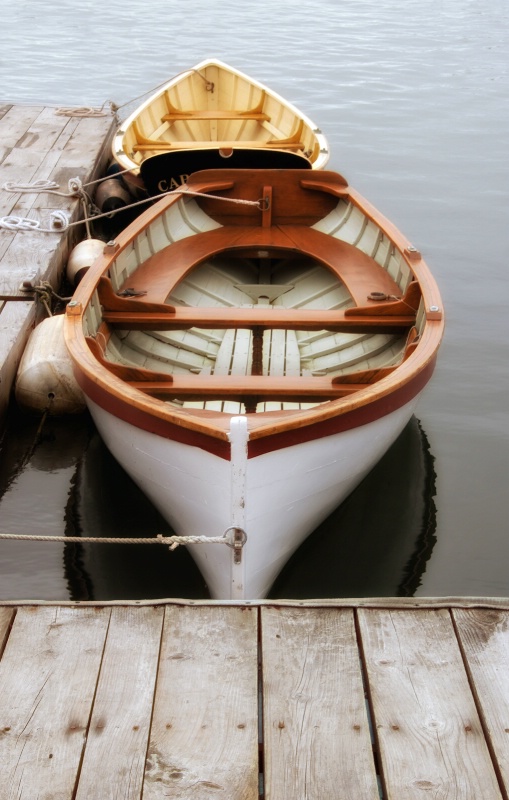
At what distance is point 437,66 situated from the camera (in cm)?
1611

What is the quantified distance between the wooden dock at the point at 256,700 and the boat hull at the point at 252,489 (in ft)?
1.35

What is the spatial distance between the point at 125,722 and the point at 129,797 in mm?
272

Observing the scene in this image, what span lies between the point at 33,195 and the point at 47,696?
5.64m

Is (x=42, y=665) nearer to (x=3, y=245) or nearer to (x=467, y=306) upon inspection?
(x=3, y=245)

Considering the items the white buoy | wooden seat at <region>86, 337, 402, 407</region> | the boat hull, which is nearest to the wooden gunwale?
the white buoy

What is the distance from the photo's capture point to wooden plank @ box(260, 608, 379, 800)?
8.26 ft

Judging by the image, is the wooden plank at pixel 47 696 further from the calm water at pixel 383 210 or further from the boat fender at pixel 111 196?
the boat fender at pixel 111 196

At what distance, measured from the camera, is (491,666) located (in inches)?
115

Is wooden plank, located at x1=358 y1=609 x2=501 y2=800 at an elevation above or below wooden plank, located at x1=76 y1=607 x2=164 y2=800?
above

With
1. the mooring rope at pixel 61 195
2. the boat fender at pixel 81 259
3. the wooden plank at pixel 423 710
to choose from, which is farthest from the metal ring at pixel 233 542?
the boat fender at pixel 81 259

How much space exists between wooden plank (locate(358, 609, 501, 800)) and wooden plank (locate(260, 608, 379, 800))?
0.07 metres

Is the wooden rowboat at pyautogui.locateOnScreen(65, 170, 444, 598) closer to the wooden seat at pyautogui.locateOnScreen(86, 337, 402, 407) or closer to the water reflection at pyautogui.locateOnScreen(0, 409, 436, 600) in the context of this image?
the wooden seat at pyautogui.locateOnScreen(86, 337, 402, 407)

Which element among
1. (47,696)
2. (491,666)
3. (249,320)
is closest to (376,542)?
(249,320)

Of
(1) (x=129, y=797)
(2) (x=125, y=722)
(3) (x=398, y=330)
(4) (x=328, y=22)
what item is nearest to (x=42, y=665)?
(2) (x=125, y=722)
